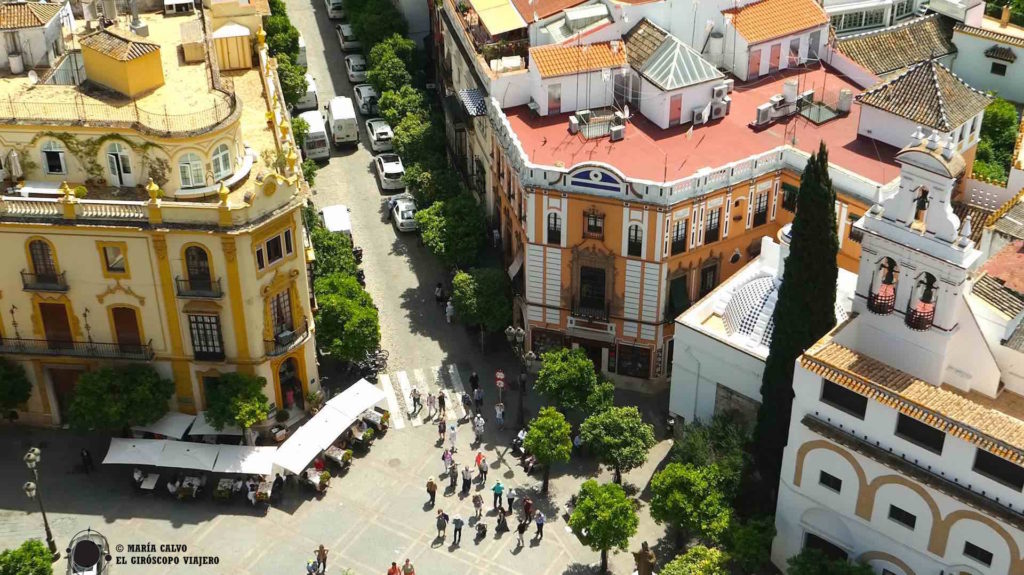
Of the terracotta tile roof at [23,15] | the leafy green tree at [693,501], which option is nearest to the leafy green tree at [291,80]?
the terracotta tile roof at [23,15]

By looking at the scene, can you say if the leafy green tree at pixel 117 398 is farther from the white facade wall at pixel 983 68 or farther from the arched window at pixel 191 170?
the white facade wall at pixel 983 68

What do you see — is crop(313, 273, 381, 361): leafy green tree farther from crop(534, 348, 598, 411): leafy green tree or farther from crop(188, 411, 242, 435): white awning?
crop(534, 348, 598, 411): leafy green tree

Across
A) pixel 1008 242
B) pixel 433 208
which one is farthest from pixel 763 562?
pixel 433 208

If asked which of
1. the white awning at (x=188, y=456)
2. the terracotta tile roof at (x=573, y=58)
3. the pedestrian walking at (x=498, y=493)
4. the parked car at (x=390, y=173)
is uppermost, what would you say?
the terracotta tile roof at (x=573, y=58)

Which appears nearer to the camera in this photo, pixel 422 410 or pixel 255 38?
pixel 422 410

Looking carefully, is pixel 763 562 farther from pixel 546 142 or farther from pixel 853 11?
pixel 853 11

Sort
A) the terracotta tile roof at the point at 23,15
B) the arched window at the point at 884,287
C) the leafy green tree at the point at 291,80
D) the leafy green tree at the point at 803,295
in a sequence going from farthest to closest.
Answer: the leafy green tree at the point at 291,80 → the terracotta tile roof at the point at 23,15 → the leafy green tree at the point at 803,295 → the arched window at the point at 884,287
